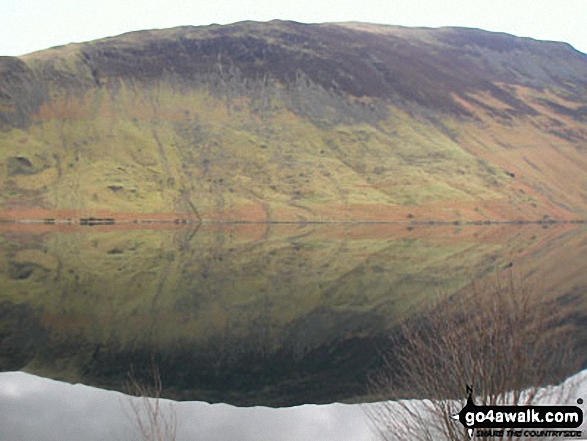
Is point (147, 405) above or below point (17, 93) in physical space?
below

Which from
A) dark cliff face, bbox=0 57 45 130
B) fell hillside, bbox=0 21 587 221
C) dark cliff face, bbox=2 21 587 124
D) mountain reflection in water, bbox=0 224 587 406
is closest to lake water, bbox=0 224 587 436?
mountain reflection in water, bbox=0 224 587 406

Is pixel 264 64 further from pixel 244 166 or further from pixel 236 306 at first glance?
pixel 236 306

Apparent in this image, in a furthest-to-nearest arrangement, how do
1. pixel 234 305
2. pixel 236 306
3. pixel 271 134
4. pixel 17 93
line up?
1. pixel 271 134
2. pixel 17 93
3. pixel 234 305
4. pixel 236 306

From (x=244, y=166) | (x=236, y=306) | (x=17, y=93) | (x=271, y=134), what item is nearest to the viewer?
(x=236, y=306)

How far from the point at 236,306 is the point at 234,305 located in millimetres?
370

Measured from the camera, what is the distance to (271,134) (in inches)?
5719

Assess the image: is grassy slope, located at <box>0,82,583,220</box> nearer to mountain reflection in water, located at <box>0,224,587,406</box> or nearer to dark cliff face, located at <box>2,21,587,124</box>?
dark cliff face, located at <box>2,21,587,124</box>

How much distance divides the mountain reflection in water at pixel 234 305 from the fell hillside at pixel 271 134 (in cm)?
4940

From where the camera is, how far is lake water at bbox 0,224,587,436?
21.7 metres

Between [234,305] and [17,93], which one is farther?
[17,93]

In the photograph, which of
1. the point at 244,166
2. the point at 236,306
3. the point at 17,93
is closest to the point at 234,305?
the point at 236,306

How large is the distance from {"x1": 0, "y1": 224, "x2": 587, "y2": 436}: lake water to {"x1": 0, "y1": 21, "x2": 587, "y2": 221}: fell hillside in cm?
A: 5006

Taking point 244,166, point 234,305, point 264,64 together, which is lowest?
point 234,305

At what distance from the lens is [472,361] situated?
33.8 feet
